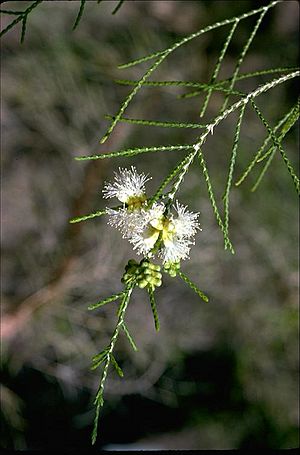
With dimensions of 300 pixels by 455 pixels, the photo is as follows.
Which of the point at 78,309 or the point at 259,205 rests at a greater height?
the point at 259,205

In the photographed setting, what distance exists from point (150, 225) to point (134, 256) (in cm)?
178

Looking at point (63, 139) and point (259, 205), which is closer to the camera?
point (63, 139)

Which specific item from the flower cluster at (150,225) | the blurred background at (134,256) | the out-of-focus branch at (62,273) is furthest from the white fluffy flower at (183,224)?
the blurred background at (134,256)

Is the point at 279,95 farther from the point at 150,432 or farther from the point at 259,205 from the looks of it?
the point at 150,432

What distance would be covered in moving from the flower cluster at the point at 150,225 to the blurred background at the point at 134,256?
159cm

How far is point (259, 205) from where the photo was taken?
2.81 metres

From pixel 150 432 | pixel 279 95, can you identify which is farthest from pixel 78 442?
pixel 279 95

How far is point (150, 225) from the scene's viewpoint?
0.75 meters

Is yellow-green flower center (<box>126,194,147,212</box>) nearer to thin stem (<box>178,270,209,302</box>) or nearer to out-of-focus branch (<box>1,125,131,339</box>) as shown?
thin stem (<box>178,270,209,302</box>)

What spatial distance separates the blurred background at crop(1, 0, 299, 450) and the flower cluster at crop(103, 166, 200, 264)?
1.59 m

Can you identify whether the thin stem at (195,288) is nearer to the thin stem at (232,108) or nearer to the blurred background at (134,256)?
the thin stem at (232,108)

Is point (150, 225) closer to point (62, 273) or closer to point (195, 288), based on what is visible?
point (195, 288)

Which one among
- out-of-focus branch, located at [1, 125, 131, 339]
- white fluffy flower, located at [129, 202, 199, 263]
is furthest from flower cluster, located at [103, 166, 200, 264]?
out-of-focus branch, located at [1, 125, 131, 339]

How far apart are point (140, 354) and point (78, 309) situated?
42 centimetres
